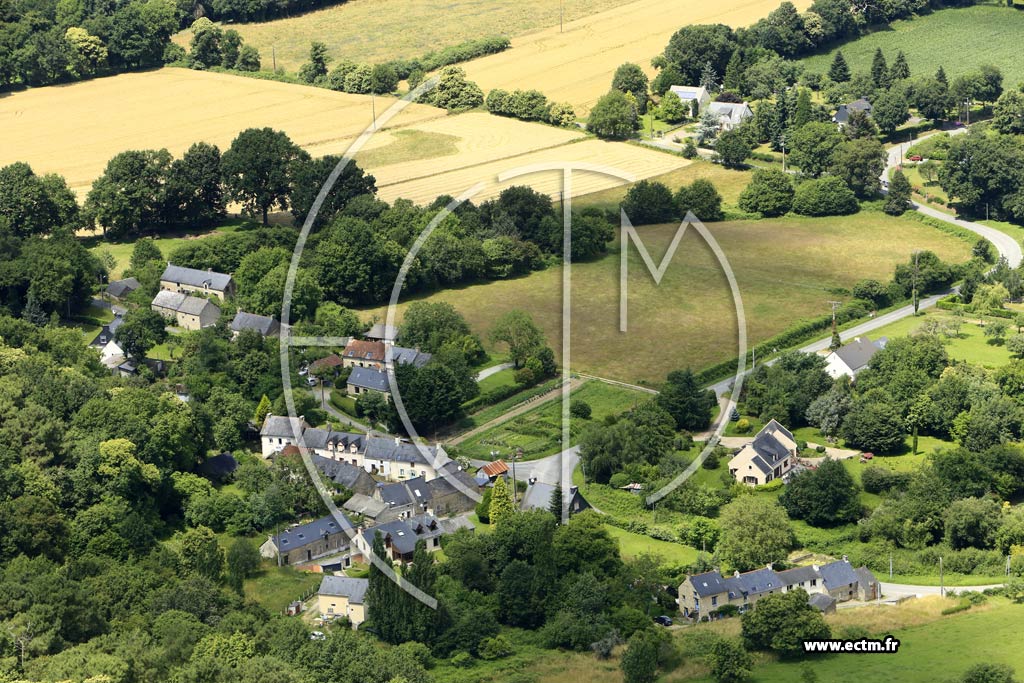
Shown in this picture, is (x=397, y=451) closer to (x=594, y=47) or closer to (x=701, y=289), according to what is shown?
(x=701, y=289)

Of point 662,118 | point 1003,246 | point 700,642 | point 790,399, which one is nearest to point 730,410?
point 790,399

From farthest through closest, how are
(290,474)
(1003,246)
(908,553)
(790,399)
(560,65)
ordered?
(560,65), (1003,246), (790,399), (290,474), (908,553)

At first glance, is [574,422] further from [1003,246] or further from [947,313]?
[1003,246]

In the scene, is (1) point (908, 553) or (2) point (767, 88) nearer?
(1) point (908, 553)

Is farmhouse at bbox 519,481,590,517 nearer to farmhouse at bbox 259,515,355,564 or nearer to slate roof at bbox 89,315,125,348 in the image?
farmhouse at bbox 259,515,355,564

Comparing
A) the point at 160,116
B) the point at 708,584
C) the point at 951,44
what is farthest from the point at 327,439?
the point at 951,44

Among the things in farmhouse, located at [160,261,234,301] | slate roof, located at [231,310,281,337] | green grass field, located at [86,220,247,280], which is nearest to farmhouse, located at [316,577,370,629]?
slate roof, located at [231,310,281,337]

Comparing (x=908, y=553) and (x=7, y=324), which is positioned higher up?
(x=7, y=324)
